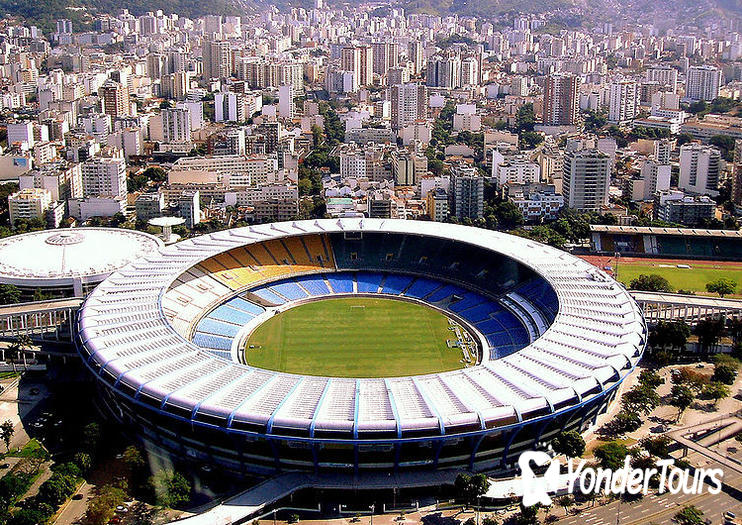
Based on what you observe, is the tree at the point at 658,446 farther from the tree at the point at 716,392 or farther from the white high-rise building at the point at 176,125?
the white high-rise building at the point at 176,125

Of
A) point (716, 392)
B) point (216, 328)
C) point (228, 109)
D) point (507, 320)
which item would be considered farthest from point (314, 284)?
point (228, 109)

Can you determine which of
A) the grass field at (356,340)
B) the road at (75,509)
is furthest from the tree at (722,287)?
the road at (75,509)

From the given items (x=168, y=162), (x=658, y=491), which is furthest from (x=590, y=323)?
(x=168, y=162)

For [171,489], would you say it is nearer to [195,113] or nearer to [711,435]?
[711,435]

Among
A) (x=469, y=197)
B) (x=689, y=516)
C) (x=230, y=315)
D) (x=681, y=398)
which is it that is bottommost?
(x=689, y=516)

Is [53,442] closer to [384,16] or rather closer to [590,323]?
[590,323]

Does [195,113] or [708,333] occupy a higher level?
[195,113]

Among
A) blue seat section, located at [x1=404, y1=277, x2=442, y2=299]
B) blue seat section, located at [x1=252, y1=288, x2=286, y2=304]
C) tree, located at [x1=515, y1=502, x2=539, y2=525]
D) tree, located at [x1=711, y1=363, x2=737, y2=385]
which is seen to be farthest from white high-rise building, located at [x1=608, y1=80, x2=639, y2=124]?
tree, located at [x1=515, y1=502, x2=539, y2=525]
